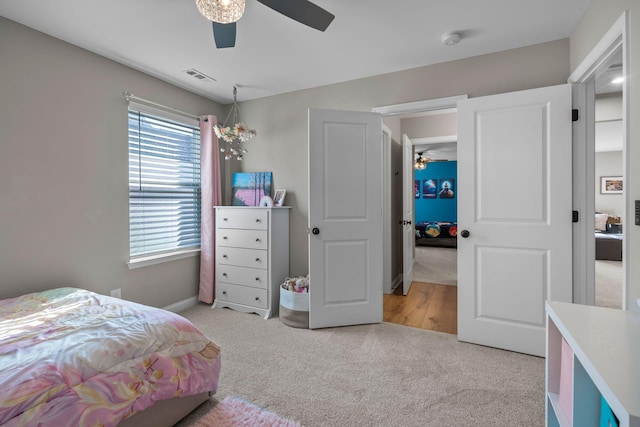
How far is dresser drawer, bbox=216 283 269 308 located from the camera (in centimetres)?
306

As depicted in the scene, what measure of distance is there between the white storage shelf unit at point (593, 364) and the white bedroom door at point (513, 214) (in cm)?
125

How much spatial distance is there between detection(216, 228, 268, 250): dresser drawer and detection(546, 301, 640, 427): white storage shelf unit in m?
2.42

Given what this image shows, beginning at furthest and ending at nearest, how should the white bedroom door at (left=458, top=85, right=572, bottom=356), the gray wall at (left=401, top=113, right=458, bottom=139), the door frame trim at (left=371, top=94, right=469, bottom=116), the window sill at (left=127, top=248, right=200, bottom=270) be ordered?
the gray wall at (left=401, top=113, right=458, bottom=139) < the window sill at (left=127, top=248, right=200, bottom=270) < the door frame trim at (left=371, top=94, right=469, bottom=116) < the white bedroom door at (left=458, top=85, right=572, bottom=356)

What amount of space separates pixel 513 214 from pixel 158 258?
322 cm

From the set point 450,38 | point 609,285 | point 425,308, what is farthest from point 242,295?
point 609,285

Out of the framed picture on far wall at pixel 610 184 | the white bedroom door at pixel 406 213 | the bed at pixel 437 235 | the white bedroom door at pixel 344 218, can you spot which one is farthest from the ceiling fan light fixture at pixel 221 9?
the framed picture on far wall at pixel 610 184

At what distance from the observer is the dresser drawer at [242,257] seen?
10.0 ft

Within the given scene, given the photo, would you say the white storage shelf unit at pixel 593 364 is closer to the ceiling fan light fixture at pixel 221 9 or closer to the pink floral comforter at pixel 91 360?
the pink floral comforter at pixel 91 360

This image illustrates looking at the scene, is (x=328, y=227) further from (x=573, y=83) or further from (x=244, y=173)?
(x=573, y=83)

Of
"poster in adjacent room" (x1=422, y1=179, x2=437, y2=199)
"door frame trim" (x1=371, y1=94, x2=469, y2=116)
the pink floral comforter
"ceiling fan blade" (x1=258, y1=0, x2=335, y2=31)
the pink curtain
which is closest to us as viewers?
the pink floral comforter

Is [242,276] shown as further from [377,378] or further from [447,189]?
[447,189]

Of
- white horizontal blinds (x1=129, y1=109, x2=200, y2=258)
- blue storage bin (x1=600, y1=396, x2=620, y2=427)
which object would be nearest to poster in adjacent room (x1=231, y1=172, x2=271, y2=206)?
white horizontal blinds (x1=129, y1=109, x2=200, y2=258)

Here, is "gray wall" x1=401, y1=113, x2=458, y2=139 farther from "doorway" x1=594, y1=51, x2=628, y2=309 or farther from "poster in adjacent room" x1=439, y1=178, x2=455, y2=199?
"poster in adjacent room" x1=439, y1=178, x2=455, y2=199

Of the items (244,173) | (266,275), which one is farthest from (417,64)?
(266,275)
